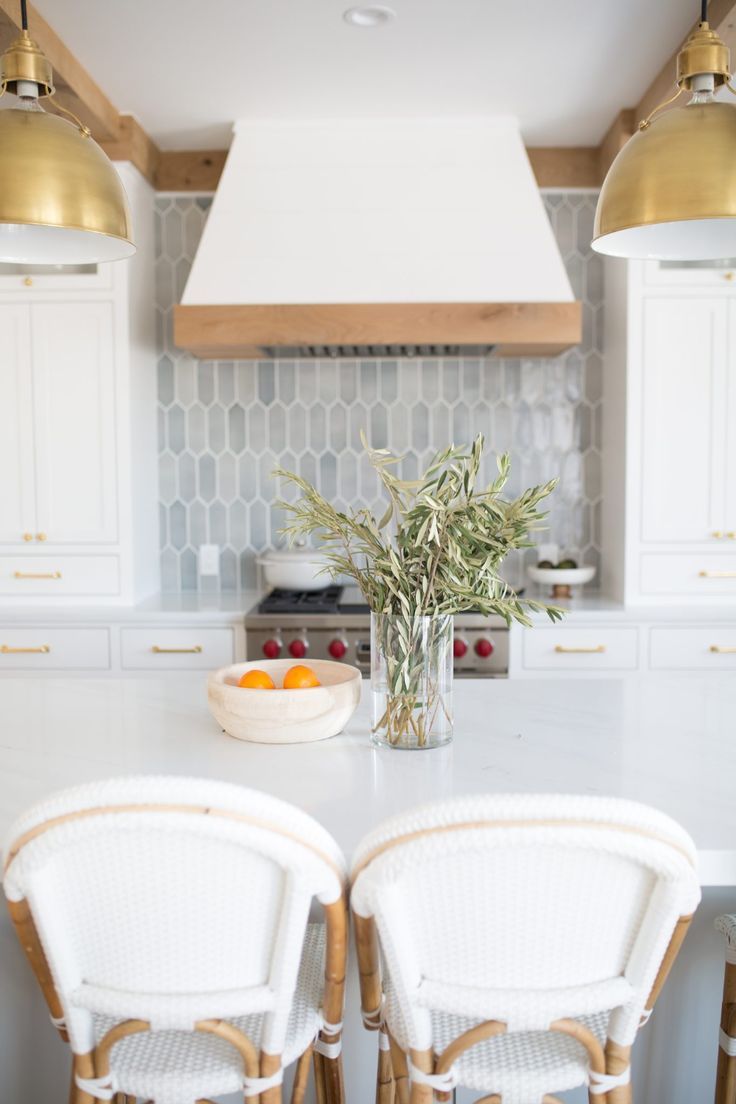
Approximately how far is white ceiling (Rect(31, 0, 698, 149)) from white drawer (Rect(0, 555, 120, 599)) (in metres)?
1.53

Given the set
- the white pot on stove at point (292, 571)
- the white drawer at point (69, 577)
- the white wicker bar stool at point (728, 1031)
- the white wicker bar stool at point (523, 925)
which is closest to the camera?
the white wicker bar stool at point (523, 925)

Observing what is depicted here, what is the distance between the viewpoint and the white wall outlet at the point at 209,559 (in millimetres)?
3783

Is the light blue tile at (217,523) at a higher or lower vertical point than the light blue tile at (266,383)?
lower

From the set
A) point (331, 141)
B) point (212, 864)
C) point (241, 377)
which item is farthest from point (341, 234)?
point (212, 864)

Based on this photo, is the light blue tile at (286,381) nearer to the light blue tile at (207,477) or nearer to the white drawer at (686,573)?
the light blue tile at (207,477)

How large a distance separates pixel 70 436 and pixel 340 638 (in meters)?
1.17

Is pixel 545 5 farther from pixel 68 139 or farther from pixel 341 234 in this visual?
pixel 68 139

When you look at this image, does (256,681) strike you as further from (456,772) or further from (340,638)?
(340,638)

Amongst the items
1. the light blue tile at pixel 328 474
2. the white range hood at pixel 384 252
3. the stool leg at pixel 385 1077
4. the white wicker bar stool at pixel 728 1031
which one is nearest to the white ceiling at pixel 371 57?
the white range hood at pixel 384 252

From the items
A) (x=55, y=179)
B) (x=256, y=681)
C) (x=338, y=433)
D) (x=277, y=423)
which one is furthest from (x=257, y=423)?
(x=55, y=179)

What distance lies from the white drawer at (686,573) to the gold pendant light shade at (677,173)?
2.00 m

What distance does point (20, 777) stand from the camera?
1.42 m

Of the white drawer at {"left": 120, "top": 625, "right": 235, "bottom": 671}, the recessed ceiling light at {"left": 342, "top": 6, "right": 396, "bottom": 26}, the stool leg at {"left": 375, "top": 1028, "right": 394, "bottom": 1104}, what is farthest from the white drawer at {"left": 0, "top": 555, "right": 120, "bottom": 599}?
the stool leg at {"left": 375, "top": 1028, "right": 394, "bottom": 1104}

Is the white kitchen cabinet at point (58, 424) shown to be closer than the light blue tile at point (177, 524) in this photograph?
Yes
